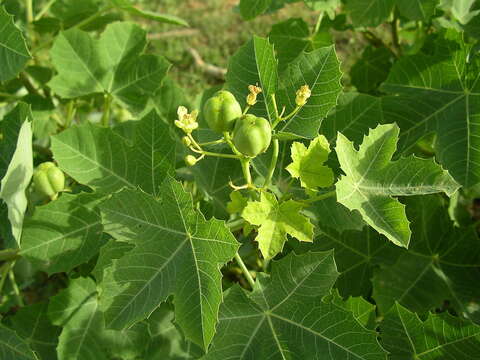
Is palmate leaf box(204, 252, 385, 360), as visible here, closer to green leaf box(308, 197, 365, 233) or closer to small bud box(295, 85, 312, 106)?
green leaf box(308, 197, 365, 233)

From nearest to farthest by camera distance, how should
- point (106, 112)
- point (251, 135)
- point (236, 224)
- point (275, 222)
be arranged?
point (251, 135), point (275, 222), point (236, 224), point (106, 112)

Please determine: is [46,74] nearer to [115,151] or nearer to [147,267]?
[115,151]

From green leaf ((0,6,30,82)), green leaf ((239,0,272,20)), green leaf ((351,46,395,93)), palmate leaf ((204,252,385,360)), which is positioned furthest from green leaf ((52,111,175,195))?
green leaf ((351,46,395,93))

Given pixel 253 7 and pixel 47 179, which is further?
pixel 253 7

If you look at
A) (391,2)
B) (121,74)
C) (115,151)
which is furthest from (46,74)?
(391,2)

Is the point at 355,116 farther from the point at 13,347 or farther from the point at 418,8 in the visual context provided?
the point at 13,347

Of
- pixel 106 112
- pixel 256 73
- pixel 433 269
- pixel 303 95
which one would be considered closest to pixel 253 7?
pixel 256 73

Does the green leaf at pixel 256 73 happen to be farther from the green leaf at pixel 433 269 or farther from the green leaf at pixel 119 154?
the green leaf at pixel 433 269
